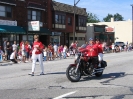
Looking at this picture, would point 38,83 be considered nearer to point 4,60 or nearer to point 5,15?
point 4,60

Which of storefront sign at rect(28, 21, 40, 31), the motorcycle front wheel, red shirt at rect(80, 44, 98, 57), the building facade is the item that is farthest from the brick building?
the motorcycle front wheel

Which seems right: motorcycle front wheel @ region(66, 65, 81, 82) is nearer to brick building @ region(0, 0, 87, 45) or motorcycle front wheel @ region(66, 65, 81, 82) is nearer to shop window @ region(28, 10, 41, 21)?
brick building @ region(0, 0, 87, 45)

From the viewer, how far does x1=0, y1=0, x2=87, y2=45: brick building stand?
30.7m

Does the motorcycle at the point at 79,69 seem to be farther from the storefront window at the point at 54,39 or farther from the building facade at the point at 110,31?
the building facade at the point at 110,31

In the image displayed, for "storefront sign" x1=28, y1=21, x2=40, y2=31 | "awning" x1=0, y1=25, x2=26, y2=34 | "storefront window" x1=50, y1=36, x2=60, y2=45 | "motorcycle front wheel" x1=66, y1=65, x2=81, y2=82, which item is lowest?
"motorcycle front wheel" x1=66, y1=65, x2=81, y2=82

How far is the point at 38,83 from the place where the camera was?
9945 millimetres

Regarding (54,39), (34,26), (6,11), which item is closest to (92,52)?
(6,11)

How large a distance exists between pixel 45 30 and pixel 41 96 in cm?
2932

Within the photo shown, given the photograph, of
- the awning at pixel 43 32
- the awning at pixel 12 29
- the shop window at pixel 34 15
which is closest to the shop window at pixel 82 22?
the awning at pixel 43 32

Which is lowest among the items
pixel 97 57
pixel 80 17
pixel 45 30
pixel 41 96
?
pixel 41 96

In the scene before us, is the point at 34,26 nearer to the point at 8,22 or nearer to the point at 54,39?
the point at 8,22

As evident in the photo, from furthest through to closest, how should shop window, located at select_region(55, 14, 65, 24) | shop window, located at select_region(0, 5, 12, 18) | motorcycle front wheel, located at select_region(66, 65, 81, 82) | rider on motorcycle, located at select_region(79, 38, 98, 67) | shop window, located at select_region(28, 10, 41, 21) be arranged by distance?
shop window, located at select_region(55, 14, 65, 24), shop window, located at select_region(28, 10, 41, 21), shop window, located at select_region(0, 5, 12, 18), rider on motorcycle, located at select_region(79, 38, 98, 67), motorcycle front wheel, located at select_region(66, 65, 81, 82)

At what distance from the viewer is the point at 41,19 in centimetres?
3703

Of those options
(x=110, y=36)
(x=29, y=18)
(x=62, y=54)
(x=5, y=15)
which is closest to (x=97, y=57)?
(x=62, y=54)
